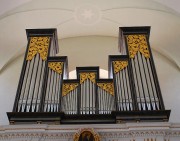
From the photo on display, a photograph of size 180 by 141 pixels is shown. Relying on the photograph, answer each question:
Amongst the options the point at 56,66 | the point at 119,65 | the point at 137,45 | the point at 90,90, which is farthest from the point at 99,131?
the point at 137,45

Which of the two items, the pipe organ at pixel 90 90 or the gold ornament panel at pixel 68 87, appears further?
the gold ornament panel at pixel 68 87

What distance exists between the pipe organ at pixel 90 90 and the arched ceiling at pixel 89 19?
2470 mm

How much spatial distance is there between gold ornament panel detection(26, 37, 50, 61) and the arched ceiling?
7.52ft

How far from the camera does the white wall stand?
13.2 meters

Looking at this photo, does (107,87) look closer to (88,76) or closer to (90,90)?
(90,90)

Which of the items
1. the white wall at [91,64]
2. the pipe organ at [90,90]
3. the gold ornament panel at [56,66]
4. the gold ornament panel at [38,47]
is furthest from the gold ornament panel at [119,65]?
the white wall at [91,64]

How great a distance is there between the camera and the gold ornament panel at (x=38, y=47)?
1120 cm

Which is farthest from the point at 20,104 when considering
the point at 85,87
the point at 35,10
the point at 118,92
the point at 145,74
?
the point at 35,10

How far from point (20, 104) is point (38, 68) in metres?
1.50

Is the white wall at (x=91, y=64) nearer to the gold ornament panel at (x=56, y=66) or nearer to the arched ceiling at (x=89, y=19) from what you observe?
the arched ceiling at (x=89, y=19)

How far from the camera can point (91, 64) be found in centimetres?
1465

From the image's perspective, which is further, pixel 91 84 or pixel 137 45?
pixel 137 45

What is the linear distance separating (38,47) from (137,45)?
10.3 ft

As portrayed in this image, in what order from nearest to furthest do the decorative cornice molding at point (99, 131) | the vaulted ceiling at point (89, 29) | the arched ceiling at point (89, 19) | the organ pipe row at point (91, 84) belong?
the decorative cornice molding at point (99, 131) < the organ pipe row at point (91, 84) < the vaulted ceiling at point (89, 29) < the arched ceiling at point (89, 19)
